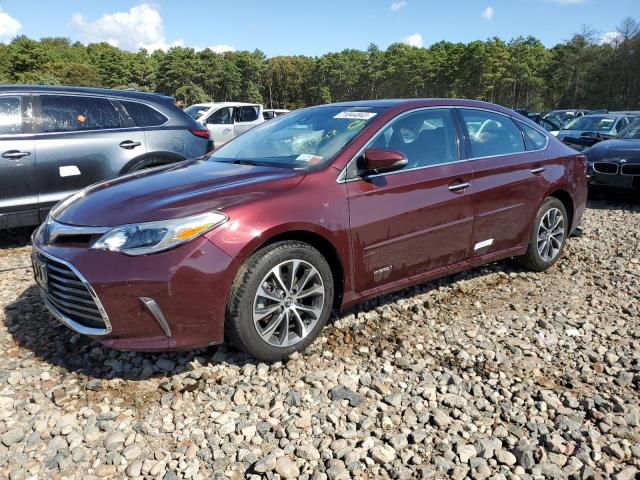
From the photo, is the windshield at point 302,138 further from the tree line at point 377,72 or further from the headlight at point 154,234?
the tree line at point 377,72

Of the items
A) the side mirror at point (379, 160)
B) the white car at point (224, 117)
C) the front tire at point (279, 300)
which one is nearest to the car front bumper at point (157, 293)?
the front tire at point (279, 300)

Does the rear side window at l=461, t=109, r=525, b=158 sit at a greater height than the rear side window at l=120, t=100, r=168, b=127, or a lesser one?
lesser

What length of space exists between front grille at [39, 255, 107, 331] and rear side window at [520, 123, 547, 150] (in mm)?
3888

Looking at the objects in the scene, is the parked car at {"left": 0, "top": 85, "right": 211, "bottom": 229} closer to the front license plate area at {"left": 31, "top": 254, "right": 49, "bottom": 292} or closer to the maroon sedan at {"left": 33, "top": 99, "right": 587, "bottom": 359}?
the maroon sedan at {"left": 33, "top": 99, "right": 587, "bottom": 359}

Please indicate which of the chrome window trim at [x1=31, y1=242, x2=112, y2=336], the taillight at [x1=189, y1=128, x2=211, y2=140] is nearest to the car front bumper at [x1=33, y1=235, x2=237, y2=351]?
the chrome window trim at [x1=31, y1=242, x2=112, y2=336]

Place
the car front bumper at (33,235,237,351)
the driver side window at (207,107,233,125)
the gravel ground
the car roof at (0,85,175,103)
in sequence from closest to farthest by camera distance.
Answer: the gravel ground, the car front bumper at (33,235,237,351), the car roof at (0,85,175,103), the driver side window at (207,107,233,125)

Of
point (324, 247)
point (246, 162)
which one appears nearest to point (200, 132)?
point (246, 162)

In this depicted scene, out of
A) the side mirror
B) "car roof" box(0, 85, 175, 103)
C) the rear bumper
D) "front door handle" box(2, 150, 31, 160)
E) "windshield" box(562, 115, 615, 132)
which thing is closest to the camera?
the side mirror

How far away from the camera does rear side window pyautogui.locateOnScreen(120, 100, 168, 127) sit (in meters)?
5.84

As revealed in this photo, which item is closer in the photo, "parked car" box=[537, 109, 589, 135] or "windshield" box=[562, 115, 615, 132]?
"windshield" box=[562, 115, 615, 132]

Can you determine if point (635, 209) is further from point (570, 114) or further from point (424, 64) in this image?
point (424, 64)

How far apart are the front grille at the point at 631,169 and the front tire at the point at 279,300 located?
6.70 m

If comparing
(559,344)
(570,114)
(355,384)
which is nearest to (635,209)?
(559,344)

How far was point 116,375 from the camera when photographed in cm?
297
